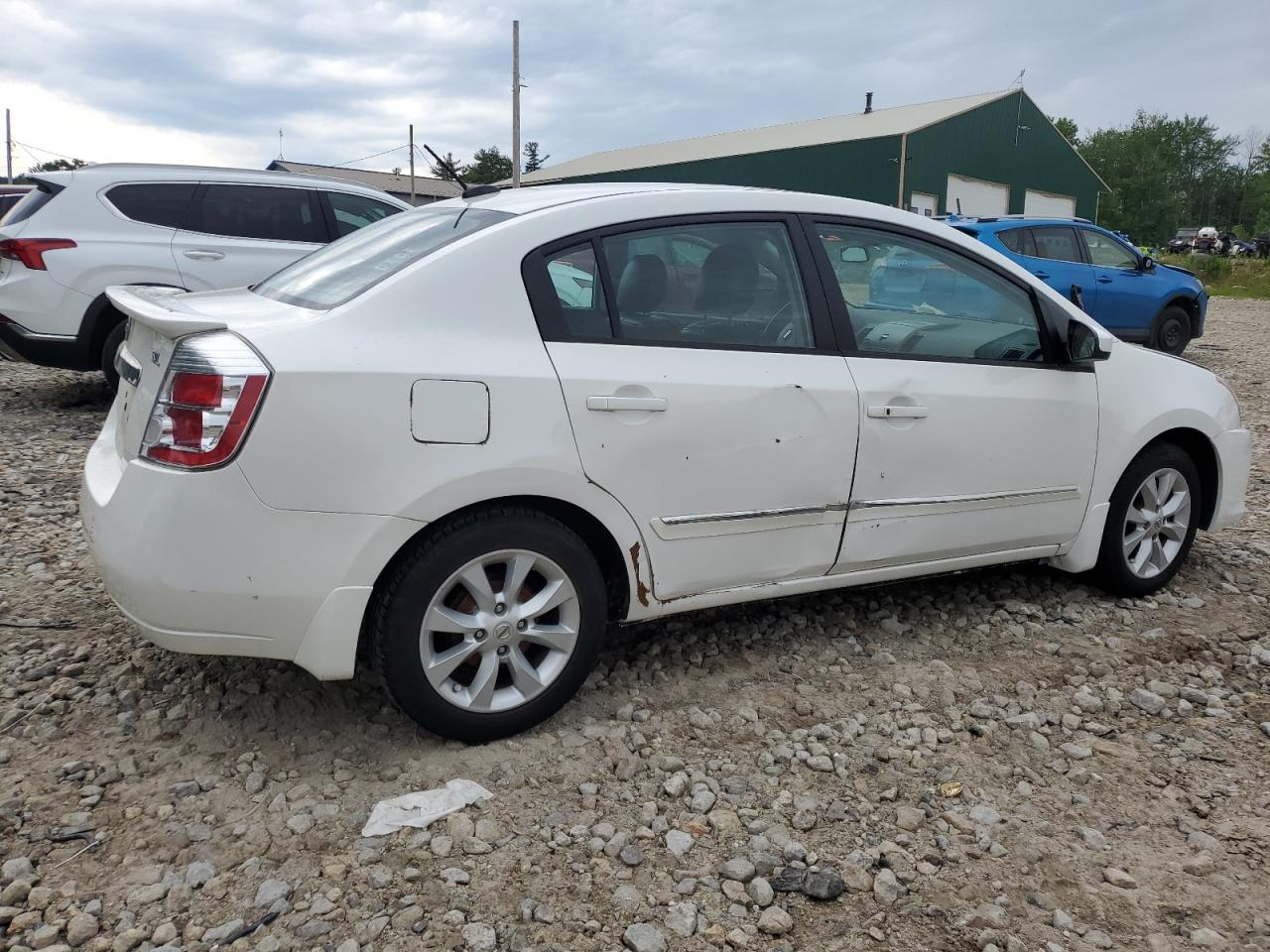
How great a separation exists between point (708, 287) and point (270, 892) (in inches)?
83.1

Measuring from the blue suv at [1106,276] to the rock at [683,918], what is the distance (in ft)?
32.2

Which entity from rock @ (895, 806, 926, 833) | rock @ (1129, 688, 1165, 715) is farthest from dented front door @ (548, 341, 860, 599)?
rock @ (1129, 688, 1165, 715)

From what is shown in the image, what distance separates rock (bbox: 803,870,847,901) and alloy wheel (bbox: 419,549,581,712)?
93 cm

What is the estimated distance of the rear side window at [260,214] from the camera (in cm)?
743

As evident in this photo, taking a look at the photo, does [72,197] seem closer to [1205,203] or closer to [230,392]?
[230,392]

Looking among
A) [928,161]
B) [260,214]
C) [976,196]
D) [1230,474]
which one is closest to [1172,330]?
[1230,474]

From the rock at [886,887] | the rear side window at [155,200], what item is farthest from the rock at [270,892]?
the rear side window at [155,200]

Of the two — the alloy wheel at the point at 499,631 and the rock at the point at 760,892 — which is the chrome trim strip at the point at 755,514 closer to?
the alloy wheel at the point at 499,631

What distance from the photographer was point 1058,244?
36.8 feet

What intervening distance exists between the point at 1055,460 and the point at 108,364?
6.05m

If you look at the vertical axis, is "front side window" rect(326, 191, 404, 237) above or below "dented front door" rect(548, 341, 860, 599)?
above

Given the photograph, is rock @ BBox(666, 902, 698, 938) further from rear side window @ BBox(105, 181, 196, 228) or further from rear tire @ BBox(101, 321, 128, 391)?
rear side window @ BBox(105, 181, 196, 228)

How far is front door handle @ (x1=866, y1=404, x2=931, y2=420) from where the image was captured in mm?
3311

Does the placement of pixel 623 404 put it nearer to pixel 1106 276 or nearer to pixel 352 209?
pixel 352 209
